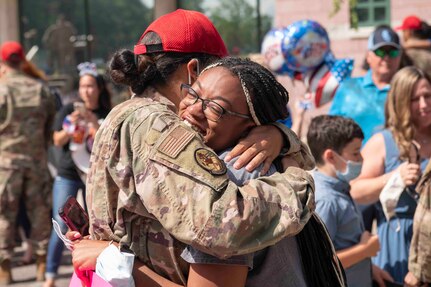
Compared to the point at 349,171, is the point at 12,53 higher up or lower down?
higher up

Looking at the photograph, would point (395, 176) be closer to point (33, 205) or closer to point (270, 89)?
point (270, 89)

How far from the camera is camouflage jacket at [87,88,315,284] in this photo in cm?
209

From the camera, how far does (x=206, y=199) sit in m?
2.10

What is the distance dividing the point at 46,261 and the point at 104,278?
5384mm

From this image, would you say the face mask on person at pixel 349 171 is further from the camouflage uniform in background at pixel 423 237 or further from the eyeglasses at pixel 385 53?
the eyeglasses at pixel 385 53

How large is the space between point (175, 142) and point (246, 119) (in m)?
0.23

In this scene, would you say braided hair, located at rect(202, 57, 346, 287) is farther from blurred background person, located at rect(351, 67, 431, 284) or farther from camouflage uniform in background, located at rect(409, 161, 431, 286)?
blurred background person, located at rect(351, 67, 431, 284)

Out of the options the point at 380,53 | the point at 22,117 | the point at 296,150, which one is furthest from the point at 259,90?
the point at 22,117

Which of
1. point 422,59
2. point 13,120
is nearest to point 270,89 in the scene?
point 422,59

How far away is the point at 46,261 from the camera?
750 cm

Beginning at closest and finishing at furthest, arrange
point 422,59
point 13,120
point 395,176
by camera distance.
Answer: point 395,176 → point 422,59 → point 13,120

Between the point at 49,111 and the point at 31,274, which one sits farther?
the point at 31,274

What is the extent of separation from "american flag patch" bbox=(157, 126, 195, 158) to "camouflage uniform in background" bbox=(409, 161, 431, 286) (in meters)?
1.86

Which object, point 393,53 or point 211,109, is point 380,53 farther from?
point 211,109
